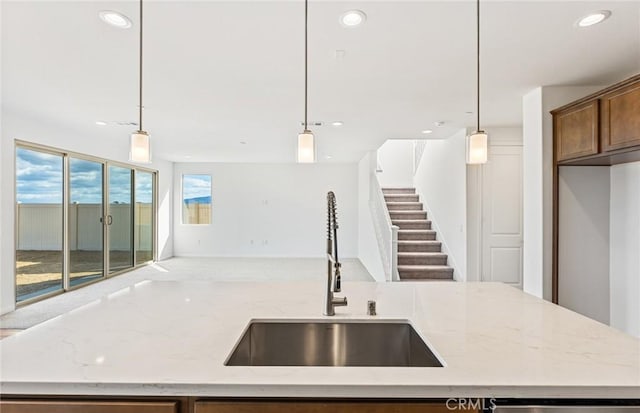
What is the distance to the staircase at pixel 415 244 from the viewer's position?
5277 millimetres

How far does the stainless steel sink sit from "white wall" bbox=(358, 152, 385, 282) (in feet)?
12.8

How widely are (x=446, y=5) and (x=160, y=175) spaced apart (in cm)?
766

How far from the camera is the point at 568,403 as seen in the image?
36.4 inches

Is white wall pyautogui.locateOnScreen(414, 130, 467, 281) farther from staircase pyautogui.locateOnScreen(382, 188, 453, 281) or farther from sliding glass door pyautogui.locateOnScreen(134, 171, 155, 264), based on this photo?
sliding glass door pyautogui.locateOnScreen(134, 171, 155, 264)

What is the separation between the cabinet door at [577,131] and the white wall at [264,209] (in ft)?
18.8

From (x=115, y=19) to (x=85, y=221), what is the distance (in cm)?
451

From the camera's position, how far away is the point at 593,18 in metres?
2.07

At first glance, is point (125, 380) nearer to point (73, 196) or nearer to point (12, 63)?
point (12, 63)

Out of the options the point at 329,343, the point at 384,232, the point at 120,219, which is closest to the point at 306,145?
the point at 329,343

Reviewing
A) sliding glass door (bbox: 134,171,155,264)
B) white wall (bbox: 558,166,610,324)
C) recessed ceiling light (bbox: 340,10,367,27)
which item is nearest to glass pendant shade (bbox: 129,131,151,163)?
recessed ceiling light (bbox: 340,10,367,27)

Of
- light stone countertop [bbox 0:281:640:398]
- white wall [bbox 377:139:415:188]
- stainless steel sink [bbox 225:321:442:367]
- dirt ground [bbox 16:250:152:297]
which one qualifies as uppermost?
white wall [bbox 377:139:415:188]

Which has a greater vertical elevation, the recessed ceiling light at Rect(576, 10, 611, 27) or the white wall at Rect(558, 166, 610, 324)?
the recessed ceiling light at Rect(576, 10, 611, 27)

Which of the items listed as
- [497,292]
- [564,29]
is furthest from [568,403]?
[564,29]

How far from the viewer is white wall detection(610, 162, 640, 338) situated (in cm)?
299
